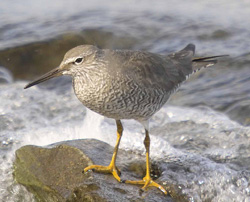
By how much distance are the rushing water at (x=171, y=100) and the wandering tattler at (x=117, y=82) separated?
1.00 m

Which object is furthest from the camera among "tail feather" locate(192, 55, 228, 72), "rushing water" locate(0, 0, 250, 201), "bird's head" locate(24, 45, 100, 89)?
"tail feather" locate(192, 55, 228, 72)

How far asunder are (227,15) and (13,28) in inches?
258

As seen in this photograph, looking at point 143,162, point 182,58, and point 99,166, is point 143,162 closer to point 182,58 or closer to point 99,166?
point 99,166

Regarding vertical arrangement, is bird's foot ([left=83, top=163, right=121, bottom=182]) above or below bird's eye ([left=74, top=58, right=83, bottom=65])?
below

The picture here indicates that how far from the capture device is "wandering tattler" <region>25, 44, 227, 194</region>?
17.5ft

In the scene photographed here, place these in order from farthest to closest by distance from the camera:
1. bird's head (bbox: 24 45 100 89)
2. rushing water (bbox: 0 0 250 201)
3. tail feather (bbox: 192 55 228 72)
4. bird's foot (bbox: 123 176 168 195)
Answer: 1. tail feather (bbox: 192 55 228 72)
2. rushing water (bbox: 0 0 250 201)
3. bird's foot (bbox: 123 176 168 195)
4. bird's head (bbox: 24 45 100 89)

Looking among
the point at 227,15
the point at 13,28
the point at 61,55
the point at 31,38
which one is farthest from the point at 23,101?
the point at 227,15

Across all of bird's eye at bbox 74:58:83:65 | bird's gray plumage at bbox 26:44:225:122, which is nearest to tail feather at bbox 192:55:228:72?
bird's gray plumage at bbox 26:44:225:122

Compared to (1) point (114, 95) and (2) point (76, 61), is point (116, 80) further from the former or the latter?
(2) point (76, 61)

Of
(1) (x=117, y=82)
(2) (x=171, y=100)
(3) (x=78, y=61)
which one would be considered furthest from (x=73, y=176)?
(2) (x=171, y=100)

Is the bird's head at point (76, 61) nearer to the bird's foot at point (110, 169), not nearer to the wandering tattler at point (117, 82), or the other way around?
the wandering tattler at point (117, 82)

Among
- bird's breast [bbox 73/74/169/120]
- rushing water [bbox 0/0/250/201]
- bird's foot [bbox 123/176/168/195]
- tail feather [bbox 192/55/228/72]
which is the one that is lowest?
rushing water [bbox 0/0/250/201]

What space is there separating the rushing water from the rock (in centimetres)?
41

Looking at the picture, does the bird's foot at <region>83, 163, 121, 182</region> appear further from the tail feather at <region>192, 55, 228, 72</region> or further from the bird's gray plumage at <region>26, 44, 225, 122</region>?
the tail feather at <region>192, 55, 228, 72</region>
